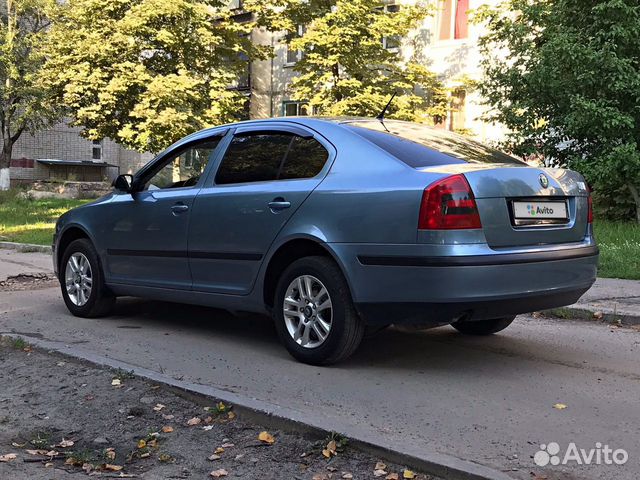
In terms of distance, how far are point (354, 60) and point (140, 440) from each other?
19494 mm

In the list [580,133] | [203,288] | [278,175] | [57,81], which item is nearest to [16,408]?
[203,288]

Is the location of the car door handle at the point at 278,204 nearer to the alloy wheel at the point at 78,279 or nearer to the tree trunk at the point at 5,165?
the alloy wheel at the point at 78,279

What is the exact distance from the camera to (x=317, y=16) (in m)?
22.5

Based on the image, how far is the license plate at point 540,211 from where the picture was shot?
14.3 feet

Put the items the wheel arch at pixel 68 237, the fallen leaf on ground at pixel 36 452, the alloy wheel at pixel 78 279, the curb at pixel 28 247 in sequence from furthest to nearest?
the curb at pixel 28 247, the wheel arch at pixel 68 237, the alloy wheel at pixel 78 279, the fallen leaf on ground at pixel 36 452

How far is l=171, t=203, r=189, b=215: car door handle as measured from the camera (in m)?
5.67

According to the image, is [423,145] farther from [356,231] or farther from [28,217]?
[28,217]

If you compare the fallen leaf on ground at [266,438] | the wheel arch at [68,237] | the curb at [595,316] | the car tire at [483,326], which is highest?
the wheel arch at [68,237]

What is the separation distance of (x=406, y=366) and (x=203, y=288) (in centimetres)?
179

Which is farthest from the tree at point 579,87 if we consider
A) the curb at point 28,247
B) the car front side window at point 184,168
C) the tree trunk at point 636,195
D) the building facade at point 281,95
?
the curb at point 28,247

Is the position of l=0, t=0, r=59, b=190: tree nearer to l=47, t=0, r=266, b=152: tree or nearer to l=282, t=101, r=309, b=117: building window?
l=47, t=0, r=266, b=152: tree

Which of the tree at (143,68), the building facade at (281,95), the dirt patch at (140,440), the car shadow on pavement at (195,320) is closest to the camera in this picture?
the dirt patch at (140,440)

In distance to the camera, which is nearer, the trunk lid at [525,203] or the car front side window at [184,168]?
the trunk lid at [525,203]

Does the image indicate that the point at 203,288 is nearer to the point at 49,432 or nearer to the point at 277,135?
the point at 277,135
